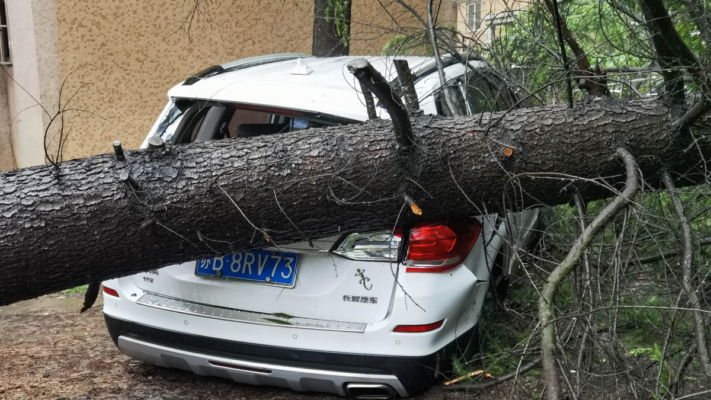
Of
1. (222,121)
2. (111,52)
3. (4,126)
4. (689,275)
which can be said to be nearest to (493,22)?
(222,121)

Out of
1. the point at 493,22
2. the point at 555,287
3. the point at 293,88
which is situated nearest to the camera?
the point at 555,287

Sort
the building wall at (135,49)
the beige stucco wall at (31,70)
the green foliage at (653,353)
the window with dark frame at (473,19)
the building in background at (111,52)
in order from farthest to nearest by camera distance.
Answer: the building wall at (135,49)
the building in background at (111,52)
the beige stucco wall at (31,70)
the window with dark frame at (473,19)
the green foliage at (653,353)

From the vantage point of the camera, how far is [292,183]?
9.14ft

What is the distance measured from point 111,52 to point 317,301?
24.9 feet

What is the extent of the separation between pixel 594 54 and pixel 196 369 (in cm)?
259

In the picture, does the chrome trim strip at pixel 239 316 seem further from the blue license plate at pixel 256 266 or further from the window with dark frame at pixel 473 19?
the window with dark frame at pixel 473 19

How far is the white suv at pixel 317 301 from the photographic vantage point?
295cm

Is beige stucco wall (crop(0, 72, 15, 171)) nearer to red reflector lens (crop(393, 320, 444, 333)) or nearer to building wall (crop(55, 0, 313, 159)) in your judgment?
building wall (crop(55, 0, 313, 159))

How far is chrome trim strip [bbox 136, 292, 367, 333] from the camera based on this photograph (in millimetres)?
2977

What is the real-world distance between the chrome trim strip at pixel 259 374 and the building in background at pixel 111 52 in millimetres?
6104

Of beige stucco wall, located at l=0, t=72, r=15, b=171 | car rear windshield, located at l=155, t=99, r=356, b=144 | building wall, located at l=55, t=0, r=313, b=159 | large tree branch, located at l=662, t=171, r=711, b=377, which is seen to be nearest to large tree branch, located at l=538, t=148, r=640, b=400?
large tree branch, located at l=662, t=171, r=711, b=377

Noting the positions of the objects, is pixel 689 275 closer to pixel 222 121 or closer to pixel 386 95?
pixel 386 95

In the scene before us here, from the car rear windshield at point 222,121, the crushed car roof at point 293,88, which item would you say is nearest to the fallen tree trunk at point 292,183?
the crushed car roof at point 293,88

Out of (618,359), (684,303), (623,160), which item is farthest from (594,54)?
(618,359)
